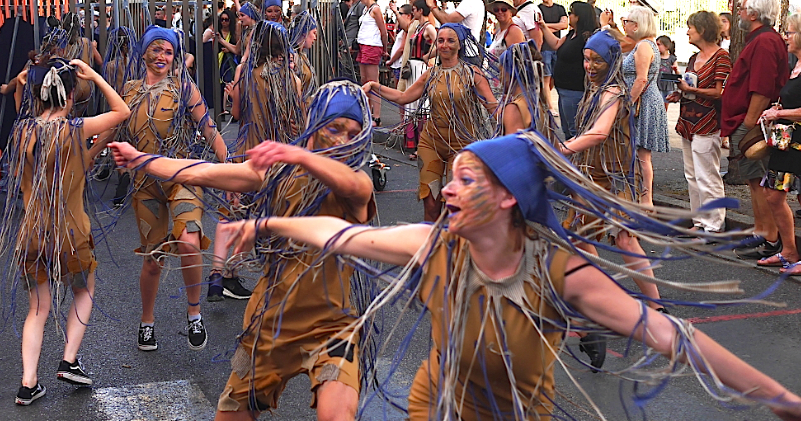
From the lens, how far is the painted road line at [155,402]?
461cm

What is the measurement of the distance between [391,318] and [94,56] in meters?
6.07

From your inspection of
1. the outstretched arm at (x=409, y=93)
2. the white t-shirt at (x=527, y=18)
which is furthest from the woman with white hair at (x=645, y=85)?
the white t-shirt at (x=527, y=18)

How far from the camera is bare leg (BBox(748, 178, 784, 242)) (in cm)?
741

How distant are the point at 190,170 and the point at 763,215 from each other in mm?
5498

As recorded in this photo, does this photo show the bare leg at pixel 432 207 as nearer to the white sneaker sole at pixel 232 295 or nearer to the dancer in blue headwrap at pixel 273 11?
the white sneaker sole at pixel 232 295

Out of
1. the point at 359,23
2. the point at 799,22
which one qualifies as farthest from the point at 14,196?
the point at 359,23

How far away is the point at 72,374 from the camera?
487 cm

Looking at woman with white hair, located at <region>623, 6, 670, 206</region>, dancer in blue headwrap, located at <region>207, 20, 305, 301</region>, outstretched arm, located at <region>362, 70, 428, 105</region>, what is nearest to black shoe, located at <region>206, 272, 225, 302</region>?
dancer in blue headwrap, located at <region>207, 20, 305, 301</region>

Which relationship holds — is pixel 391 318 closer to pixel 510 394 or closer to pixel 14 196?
pixel 14 196

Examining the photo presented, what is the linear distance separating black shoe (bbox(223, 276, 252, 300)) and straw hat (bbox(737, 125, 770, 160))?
3.92m

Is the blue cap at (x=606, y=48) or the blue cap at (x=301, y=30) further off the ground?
the blue cap at (x=606, y=48)

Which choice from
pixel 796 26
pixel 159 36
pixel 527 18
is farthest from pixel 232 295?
pixel 527 18

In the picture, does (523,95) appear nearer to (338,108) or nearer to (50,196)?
(338,108)

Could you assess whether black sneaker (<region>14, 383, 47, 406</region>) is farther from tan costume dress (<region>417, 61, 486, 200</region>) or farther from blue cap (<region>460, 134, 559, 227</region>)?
tan costume dress (<region>417, 61, 486, 200</region>)
